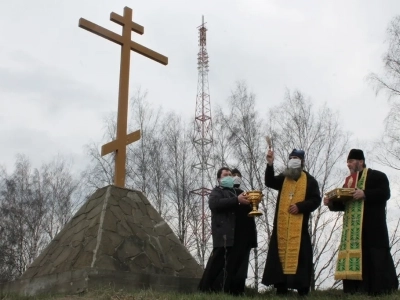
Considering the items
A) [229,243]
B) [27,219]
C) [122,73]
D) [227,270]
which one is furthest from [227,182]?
[27,219]

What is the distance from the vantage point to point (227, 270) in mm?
6215

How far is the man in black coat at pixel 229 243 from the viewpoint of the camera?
621cm

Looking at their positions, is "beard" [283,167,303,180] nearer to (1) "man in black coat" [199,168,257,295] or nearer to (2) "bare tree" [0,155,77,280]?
(1) "man in black coat" [199,168,257,295]

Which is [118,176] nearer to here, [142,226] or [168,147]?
[142,226]

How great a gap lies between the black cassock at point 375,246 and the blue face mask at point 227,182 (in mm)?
1150

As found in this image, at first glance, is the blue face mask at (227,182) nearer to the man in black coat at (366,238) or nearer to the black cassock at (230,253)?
the black cassock at (230,253)

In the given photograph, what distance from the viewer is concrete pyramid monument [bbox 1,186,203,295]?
6.34m

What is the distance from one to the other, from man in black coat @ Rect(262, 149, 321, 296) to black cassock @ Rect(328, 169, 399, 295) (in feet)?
1.12

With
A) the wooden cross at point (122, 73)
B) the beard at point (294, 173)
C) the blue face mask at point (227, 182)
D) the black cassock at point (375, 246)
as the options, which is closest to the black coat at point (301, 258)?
the beard at point (294, 173)

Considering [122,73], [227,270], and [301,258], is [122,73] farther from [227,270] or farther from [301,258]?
[301,258]

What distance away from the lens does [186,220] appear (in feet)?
58.4

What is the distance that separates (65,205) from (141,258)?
14.2m

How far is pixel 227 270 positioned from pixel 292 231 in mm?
836

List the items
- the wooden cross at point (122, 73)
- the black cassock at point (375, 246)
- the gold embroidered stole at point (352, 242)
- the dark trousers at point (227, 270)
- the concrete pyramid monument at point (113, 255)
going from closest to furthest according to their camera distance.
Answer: the black cassock at point (375, 246)
the gold embroidered stole at point (352, 242)
the dark trousers at point (227, 270)
the concrete pyramid monument at point (113, 255)
the wooden cross at point (122, 73)
